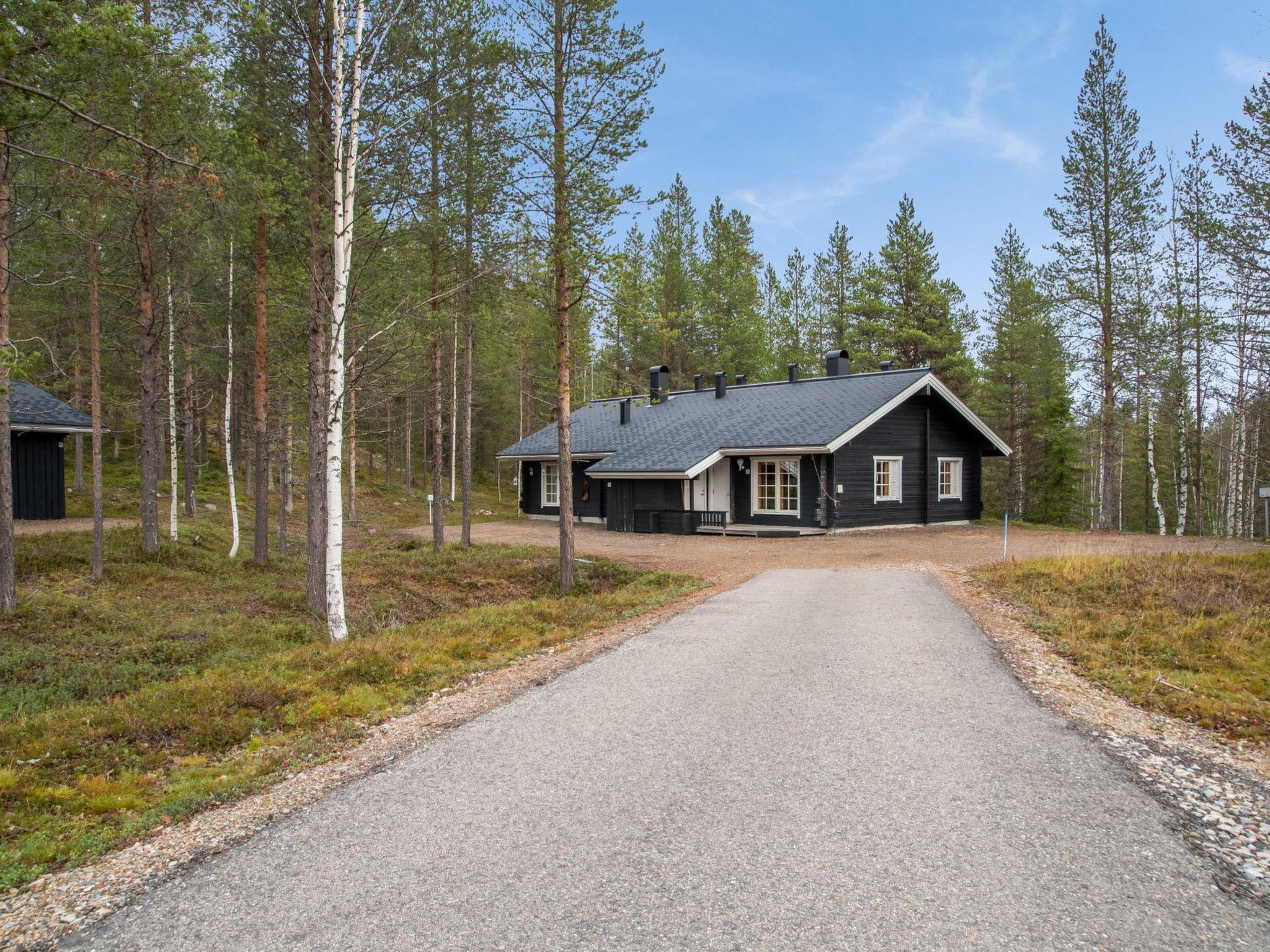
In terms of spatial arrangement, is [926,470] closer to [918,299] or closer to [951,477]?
[951,477]

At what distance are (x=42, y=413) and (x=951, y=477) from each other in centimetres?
2707

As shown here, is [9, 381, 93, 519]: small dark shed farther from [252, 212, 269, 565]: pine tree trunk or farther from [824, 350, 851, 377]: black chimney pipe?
[824, 350, 851, 377]: black chimney pipe

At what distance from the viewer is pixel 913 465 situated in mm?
23125

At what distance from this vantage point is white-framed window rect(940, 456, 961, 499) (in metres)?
24.4

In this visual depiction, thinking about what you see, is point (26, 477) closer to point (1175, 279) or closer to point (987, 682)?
point (987, 682)

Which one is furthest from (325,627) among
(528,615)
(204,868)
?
(204,868)

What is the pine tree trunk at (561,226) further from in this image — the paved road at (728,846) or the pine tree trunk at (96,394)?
the pine tree trunk at (96,394)

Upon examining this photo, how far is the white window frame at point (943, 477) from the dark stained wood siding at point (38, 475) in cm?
2640

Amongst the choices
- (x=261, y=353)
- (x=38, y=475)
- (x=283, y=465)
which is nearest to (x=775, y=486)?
(x=283, y=465)

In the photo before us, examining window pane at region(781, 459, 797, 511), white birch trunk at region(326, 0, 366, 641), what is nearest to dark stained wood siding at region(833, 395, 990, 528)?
window pane at region(781, 459, 797, 511)

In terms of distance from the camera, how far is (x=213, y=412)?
31703 mm

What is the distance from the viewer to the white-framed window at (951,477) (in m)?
24.4

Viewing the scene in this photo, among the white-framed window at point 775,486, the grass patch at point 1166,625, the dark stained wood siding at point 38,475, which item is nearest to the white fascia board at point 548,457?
the white-framed window at point 775,486

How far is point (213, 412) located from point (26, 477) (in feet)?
40.3
